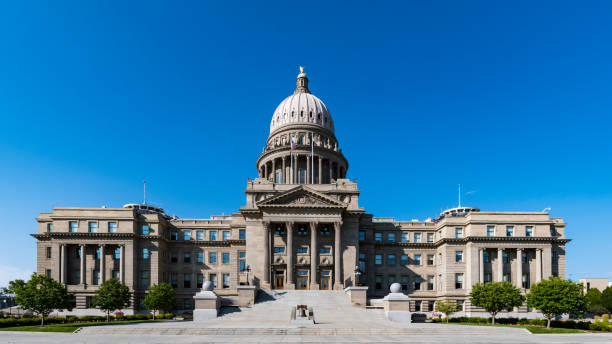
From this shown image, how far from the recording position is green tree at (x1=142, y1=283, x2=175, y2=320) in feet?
216

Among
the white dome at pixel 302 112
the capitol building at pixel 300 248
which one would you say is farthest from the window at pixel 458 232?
the white dome at pixel 302 112

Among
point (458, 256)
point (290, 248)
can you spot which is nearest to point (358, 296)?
point (290, 248)

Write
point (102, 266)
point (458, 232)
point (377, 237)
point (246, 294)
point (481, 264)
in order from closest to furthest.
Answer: point (246, 294), point (102, 266), point (481, 264), point (458, 232), point (377, 237)

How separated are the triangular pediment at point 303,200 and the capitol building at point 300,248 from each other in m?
0.16

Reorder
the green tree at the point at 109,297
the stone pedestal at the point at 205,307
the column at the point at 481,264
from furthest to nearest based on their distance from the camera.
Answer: the column at the point at 481,264
the green tree at the point at 109,297
the stone pedestal at the point at 205,307

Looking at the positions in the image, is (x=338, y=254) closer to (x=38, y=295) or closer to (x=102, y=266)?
(x=102, y=266)

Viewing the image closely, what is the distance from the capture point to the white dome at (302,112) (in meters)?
103

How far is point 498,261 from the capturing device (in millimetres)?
75312

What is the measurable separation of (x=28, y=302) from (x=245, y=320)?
2344cm

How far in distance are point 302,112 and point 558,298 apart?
2540 inches

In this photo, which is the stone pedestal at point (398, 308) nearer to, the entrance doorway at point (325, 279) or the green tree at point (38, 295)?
the entrance doorway at point (325, 279)

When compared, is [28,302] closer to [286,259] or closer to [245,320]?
[245,320]

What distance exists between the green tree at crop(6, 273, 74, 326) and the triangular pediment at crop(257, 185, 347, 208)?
3076cm

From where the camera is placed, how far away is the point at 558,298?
172 ft
